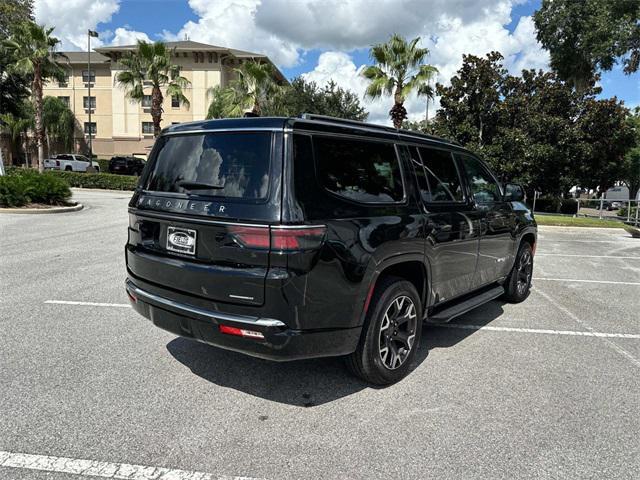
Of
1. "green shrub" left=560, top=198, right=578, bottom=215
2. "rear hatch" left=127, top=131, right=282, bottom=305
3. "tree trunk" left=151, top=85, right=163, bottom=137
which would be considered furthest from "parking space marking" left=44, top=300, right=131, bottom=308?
"green shrub" left=560, top=198, right=578, bottom=215

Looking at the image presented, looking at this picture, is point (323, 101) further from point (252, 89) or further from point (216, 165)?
point (216, 165)

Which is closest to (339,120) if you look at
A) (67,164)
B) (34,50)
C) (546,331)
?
(546,331)

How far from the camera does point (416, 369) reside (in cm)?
396

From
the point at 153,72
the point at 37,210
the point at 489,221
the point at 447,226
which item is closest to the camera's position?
the point at 447,226

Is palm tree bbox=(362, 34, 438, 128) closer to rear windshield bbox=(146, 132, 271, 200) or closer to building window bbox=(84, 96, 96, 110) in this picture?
rear windshield bbox=(146, 132, 271, 200)

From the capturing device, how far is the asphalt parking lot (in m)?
2.62

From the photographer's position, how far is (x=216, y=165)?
3158mm

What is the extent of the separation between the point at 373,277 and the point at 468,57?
21.9 m

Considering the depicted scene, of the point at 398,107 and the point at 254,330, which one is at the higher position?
the point at 398,107

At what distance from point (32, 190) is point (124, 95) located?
123 feet

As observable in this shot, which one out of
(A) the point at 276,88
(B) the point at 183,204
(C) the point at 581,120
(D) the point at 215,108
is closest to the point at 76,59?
(D) the point at 215,108

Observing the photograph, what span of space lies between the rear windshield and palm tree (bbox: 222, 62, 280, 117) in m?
21.6

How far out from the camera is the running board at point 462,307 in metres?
4.08

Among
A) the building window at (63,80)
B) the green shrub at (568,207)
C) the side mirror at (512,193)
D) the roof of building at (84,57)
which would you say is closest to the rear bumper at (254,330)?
the side mirror at (512,193)
